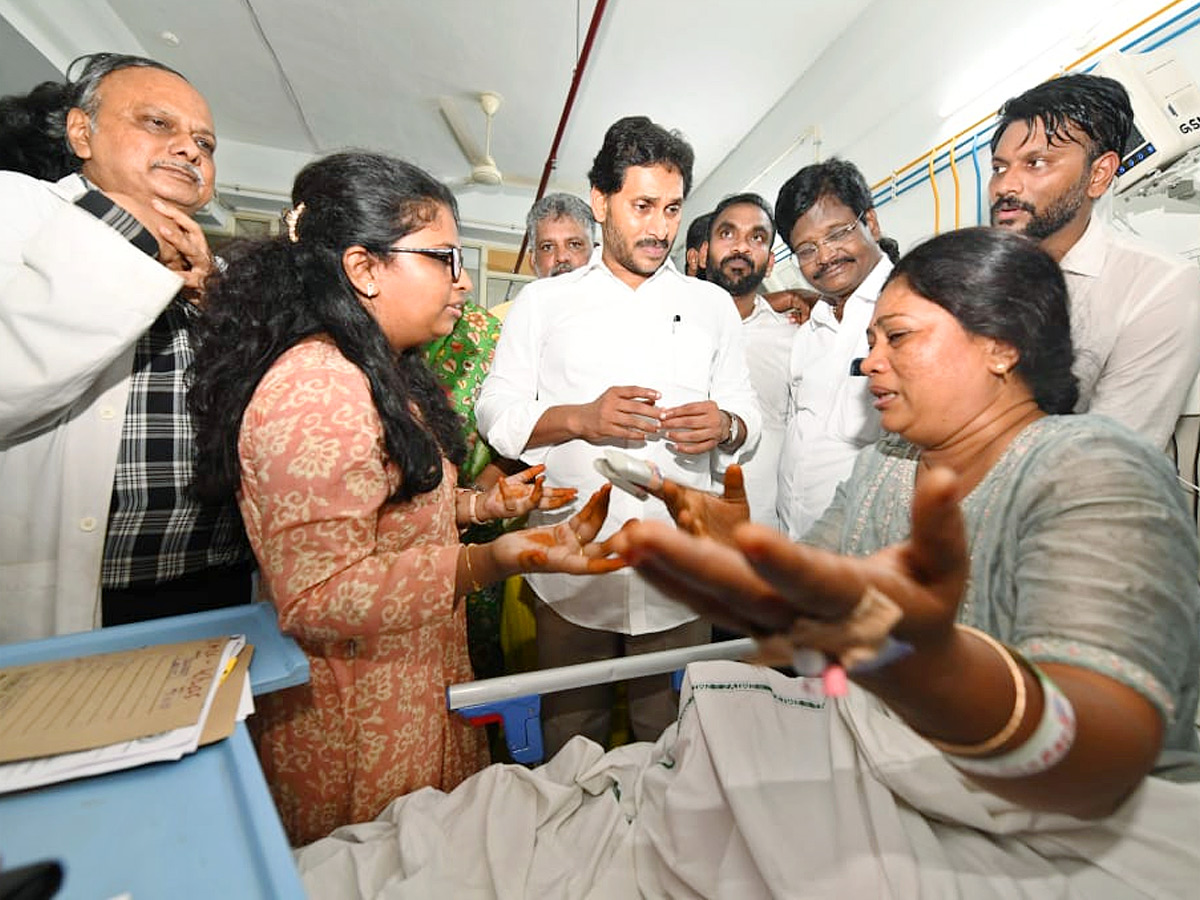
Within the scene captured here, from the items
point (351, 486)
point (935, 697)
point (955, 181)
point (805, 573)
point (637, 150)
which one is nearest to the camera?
point (805, 573)

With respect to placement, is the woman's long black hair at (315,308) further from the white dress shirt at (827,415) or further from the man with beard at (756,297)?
the man with beard at (756,297)

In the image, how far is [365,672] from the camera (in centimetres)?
118

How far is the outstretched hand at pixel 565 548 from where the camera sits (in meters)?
1.05

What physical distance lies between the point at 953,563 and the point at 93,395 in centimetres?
164

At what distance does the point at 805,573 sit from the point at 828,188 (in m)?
2.52

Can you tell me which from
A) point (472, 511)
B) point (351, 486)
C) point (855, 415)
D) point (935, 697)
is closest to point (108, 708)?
point (351, 486)

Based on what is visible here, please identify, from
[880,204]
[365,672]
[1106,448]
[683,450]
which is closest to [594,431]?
[683,450]

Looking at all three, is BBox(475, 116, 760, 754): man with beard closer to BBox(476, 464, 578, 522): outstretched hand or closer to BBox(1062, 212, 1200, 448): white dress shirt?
BBox(476, 464, 578, 522): outstretched hand

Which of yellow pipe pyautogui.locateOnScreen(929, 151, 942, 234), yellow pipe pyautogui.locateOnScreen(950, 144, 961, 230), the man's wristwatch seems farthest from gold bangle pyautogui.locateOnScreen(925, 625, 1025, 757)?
→ yellow pipe pyautogui.locateOnScreen(929, 151, 942, 234)

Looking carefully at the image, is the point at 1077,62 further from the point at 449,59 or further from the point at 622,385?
the point at 449,59

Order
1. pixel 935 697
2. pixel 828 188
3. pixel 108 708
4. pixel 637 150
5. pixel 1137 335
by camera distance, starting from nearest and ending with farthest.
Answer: pixel 935 697 < pixel 108 708 < pixel 1137 335 < pixel 637 150 < pixel 828 188

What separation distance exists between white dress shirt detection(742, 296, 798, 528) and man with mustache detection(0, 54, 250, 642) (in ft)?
6.09

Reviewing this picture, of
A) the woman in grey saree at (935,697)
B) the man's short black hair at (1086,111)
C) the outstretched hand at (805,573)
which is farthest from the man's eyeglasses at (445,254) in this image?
the man's short black hair at (1086,111)

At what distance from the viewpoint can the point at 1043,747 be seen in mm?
578
